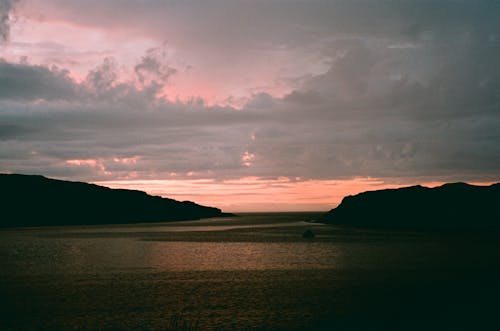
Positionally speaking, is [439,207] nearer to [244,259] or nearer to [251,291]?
[244,259]

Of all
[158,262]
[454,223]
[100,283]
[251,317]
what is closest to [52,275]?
[100,283]

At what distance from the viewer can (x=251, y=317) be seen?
35156 mm

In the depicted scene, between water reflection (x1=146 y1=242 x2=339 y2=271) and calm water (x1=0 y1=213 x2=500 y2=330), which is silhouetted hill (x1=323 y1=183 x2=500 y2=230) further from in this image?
calm water (x1=0 y1=213 x2=500 y2=330)

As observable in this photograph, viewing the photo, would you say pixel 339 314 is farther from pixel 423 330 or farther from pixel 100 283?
→ pixel 100 283

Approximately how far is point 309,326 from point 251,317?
495cm

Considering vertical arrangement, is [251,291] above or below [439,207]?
below

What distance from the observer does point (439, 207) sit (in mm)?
171750

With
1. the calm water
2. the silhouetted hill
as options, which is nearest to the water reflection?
the calm water

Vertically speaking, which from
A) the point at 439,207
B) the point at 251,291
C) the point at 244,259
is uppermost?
the point at 439,207

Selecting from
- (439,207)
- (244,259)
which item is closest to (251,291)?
(244,259)

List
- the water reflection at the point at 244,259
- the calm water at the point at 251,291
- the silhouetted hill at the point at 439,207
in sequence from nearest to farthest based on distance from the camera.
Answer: the calm water at the point at 251,291, the water reflection at the point at 244,259, the silhouetted hill at the point at 439,207

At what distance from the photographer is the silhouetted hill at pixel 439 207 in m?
159

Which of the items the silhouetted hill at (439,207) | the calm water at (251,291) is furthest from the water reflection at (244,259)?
the silhouetted hill at (439,207)

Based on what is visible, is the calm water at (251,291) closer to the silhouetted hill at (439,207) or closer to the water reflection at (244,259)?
the water reflection at (244,259)
